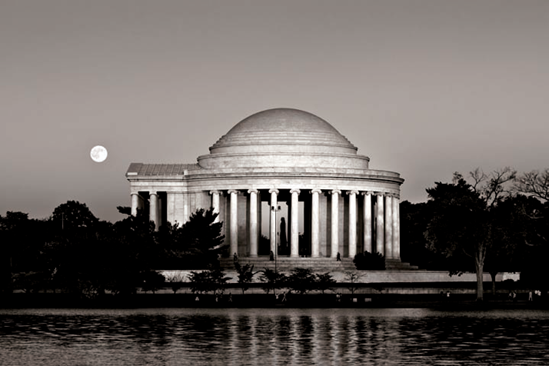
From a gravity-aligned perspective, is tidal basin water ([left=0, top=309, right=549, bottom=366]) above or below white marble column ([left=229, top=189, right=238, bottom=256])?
below

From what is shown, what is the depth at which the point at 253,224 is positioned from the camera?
139 meters

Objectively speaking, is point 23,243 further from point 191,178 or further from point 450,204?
point 450,204

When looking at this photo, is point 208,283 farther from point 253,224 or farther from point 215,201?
point 215,201

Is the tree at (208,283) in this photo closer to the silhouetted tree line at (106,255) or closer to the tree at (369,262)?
the silhouetted tree line at (106,255)

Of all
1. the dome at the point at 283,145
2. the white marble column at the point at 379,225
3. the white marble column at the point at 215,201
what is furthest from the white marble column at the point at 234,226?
the white marble column at the point at 379,225

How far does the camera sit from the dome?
142875 millimetres

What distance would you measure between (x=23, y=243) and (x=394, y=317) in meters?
61.1

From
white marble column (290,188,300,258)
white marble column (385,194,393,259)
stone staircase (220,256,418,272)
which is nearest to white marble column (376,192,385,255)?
white marble column (385,194,393,259)


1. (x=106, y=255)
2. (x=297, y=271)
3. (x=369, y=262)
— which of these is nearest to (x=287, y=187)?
(x=369, y=262)

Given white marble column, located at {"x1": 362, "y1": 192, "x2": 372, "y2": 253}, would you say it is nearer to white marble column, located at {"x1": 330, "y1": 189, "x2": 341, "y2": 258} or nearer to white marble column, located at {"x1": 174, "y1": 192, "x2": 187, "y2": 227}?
white marble column, located at {"x1": 330, "y1": 189, "x2": 341, "y2": 258}

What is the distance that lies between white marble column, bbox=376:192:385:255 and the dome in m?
4.83

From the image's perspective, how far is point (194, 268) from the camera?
124625mm

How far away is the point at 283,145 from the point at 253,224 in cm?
1083

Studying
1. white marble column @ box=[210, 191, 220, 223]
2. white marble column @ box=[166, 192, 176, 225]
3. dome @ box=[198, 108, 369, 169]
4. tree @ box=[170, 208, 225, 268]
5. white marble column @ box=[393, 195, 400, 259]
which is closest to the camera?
tree @ box=[170, 208, 225, 268]
